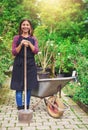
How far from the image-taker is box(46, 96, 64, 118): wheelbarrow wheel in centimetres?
614

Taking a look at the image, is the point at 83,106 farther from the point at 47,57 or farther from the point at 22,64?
the point at 47,57

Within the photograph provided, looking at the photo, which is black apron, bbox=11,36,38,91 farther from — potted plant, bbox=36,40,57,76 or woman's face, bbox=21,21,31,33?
potted plant, bbox=36,40,57,76

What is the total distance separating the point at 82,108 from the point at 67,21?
59.1 feet

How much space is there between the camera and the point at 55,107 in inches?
247

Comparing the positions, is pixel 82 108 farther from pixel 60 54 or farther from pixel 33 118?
pixel 60 54

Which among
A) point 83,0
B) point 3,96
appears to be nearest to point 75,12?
point 83,0

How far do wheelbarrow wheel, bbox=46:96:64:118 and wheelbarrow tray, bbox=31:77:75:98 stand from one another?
0.14 meters

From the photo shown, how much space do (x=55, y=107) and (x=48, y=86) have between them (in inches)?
14.9

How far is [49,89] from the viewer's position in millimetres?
6383

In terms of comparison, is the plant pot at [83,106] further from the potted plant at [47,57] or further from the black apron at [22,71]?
the potted plant at [47,57]

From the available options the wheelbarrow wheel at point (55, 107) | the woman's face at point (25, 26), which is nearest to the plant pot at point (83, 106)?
the wheelbarrow wheel at point (55, 107)

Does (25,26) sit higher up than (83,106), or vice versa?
(25,26)

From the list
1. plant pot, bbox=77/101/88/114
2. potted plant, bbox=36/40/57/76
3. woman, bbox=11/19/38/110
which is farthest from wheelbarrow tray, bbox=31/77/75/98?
potted plant, bbox=36/40/57/76

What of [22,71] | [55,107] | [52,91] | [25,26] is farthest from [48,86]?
[25,26]
